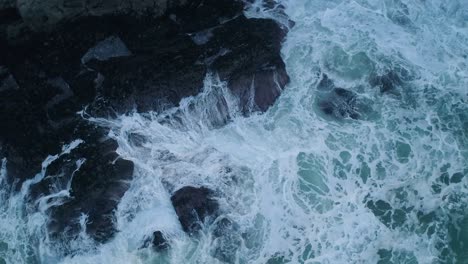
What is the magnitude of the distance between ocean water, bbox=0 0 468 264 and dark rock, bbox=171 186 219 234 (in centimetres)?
28

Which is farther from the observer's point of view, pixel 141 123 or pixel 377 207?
pixel 141 123

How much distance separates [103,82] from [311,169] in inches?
335

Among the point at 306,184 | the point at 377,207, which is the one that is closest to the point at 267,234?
the point at 306,184

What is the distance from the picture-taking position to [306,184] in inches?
627

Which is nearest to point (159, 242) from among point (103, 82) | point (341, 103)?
point (103, 82)

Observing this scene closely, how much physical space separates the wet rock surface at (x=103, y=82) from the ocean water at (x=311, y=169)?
0.41m

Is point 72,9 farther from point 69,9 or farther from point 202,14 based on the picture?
point 202,14

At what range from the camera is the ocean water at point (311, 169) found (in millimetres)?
14836

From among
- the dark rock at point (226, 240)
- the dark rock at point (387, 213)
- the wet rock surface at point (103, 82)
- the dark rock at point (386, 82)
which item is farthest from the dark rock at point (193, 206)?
the dark rock at point (386, 82)

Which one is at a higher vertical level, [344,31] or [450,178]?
[344,31]

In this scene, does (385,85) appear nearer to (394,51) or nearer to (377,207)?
(394,51)

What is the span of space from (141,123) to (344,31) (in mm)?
9994

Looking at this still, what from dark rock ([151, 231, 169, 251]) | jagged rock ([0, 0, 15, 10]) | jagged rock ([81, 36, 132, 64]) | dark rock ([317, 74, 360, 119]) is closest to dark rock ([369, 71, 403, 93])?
dark rock ([317, 74, 360, 119])

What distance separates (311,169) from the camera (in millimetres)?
16203
